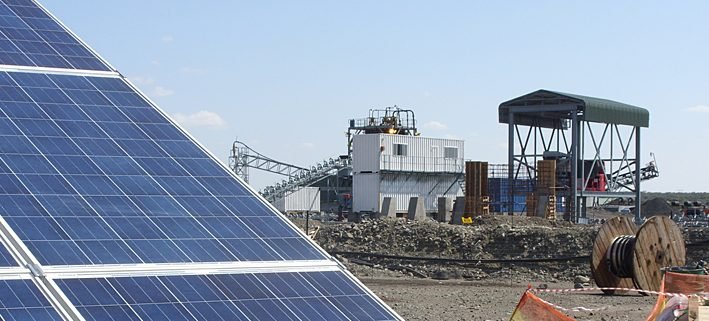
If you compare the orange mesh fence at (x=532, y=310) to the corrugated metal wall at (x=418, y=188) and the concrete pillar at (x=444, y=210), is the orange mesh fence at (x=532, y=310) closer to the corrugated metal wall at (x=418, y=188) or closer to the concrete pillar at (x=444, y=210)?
the concrete pillar at (x=444, y=210)

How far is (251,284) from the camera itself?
13852mm

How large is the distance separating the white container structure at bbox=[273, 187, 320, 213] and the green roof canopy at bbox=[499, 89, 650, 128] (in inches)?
613

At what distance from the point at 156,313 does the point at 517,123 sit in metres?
51.8

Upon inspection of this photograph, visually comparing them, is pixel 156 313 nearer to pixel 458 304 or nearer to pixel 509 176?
pixel 458 304

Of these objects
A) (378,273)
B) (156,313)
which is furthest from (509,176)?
(156,313)

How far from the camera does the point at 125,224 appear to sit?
1433cm

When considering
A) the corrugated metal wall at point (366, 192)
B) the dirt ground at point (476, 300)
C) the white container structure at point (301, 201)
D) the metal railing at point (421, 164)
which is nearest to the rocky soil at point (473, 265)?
the dirt ground at point (476, 300)

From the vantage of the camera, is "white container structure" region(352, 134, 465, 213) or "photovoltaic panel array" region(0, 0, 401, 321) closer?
"photovoltaic panel array" region(0, 0, 401, 321)

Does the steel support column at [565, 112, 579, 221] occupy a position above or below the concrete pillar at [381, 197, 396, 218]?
above

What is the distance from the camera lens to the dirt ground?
25.5 meters

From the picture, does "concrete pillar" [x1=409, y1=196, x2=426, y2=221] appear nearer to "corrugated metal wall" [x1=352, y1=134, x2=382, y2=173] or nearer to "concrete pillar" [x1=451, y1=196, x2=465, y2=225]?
"concrete pillar" [x1=451, y1=196, x2=465, y2=225]

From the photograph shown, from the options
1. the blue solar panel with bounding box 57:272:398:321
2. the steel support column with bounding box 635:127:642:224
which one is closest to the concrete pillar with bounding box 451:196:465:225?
the steel support column with bounding box 635:127:642:224

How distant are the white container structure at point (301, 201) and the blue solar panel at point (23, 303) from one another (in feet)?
196

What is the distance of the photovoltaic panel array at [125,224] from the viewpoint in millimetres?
12734
